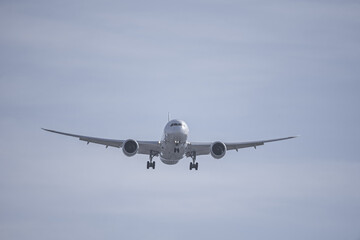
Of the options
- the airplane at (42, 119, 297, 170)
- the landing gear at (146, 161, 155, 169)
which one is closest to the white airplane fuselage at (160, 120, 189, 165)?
the airplane at (42, 119, 297, 170)

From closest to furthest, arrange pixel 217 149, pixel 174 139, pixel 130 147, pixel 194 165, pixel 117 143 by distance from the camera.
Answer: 1. pixel 174 139
2. pixel 130 147
3. pixel 217 149
4. pixel 117 143
5. pixel 194 165

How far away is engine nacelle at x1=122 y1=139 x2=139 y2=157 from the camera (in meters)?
74.1

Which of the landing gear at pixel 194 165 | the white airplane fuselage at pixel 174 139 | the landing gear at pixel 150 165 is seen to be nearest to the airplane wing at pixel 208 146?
the landing gear at pixel 194 165

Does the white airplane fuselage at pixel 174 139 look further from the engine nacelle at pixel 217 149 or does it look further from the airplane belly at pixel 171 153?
the engine nacelle at pixel 217 149

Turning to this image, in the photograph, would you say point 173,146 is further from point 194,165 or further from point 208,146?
point 194,165

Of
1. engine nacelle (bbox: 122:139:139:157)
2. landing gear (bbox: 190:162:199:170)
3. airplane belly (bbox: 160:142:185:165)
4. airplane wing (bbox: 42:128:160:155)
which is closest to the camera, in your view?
airplane belly (bbox: 160:142:185:165)

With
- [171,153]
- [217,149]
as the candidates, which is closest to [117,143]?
[171,153]

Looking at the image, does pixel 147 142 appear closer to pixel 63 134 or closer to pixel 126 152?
pixel 126 152

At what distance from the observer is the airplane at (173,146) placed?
7225cm

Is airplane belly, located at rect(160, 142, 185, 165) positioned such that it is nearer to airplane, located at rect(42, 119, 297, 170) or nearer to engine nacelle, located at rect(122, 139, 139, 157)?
airplane, located at rect(42, 119, 297, 170)

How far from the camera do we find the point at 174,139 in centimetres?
7212

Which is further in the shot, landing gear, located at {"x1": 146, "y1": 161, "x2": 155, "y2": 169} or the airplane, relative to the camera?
landing gear, located at {"x1": 146, "y1": 161, "x2": 155, "y2": 169}

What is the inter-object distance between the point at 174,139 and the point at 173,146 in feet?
3.75

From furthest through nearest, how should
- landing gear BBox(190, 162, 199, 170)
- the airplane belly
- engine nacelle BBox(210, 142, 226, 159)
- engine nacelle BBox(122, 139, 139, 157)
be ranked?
landing gear BBox(190, 162, 199, 170), engine nacelle BBox(210, 142, 226, 159), engine nacelle BBox(122, 139, 139, 157), the airplane belly
